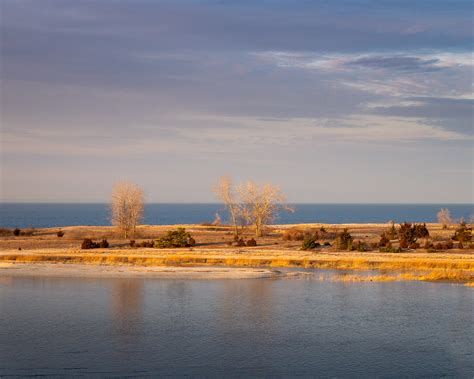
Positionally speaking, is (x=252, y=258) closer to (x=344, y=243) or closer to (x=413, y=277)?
(x=344, y=243)

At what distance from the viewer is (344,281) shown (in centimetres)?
3266

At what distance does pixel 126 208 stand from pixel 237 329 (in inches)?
1698

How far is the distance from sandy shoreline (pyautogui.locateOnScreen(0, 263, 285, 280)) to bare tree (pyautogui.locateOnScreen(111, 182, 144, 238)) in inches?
984

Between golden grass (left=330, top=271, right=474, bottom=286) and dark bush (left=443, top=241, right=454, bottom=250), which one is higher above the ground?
dark bush (left=443, top=241, right=454, bottom=250)

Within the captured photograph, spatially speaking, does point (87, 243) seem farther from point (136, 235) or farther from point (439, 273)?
point (439, 273)

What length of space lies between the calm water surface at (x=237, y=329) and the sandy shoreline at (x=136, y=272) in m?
2.75

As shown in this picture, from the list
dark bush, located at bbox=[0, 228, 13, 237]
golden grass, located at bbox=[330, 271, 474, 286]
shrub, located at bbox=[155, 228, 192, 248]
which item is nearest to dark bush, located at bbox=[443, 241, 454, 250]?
golden grass, located at bbox=[330, 271, 474, 286]

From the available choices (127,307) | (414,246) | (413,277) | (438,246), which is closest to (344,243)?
(414,246)

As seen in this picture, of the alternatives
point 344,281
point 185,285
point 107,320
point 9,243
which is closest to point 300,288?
point 344,281

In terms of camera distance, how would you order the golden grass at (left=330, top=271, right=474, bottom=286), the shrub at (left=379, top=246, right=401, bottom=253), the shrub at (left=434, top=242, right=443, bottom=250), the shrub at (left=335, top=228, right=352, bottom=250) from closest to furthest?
the golden grass at (left=330, top=271, right=474, bottom=286)
the shrub at (left=379, top=246, right=401, bottom=253)
the shrub at (left=434, top=242, right=443, bottom=250)
the shrub at (left=335, top=228, right=352, bottom=250)

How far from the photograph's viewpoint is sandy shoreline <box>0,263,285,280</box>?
34.5 meters

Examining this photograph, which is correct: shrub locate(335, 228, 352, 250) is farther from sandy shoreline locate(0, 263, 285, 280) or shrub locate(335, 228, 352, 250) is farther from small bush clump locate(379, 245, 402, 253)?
sandy shoreline locate(0, 263, 285, 280)

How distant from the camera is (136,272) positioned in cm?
3566

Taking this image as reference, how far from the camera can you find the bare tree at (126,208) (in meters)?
63.2
